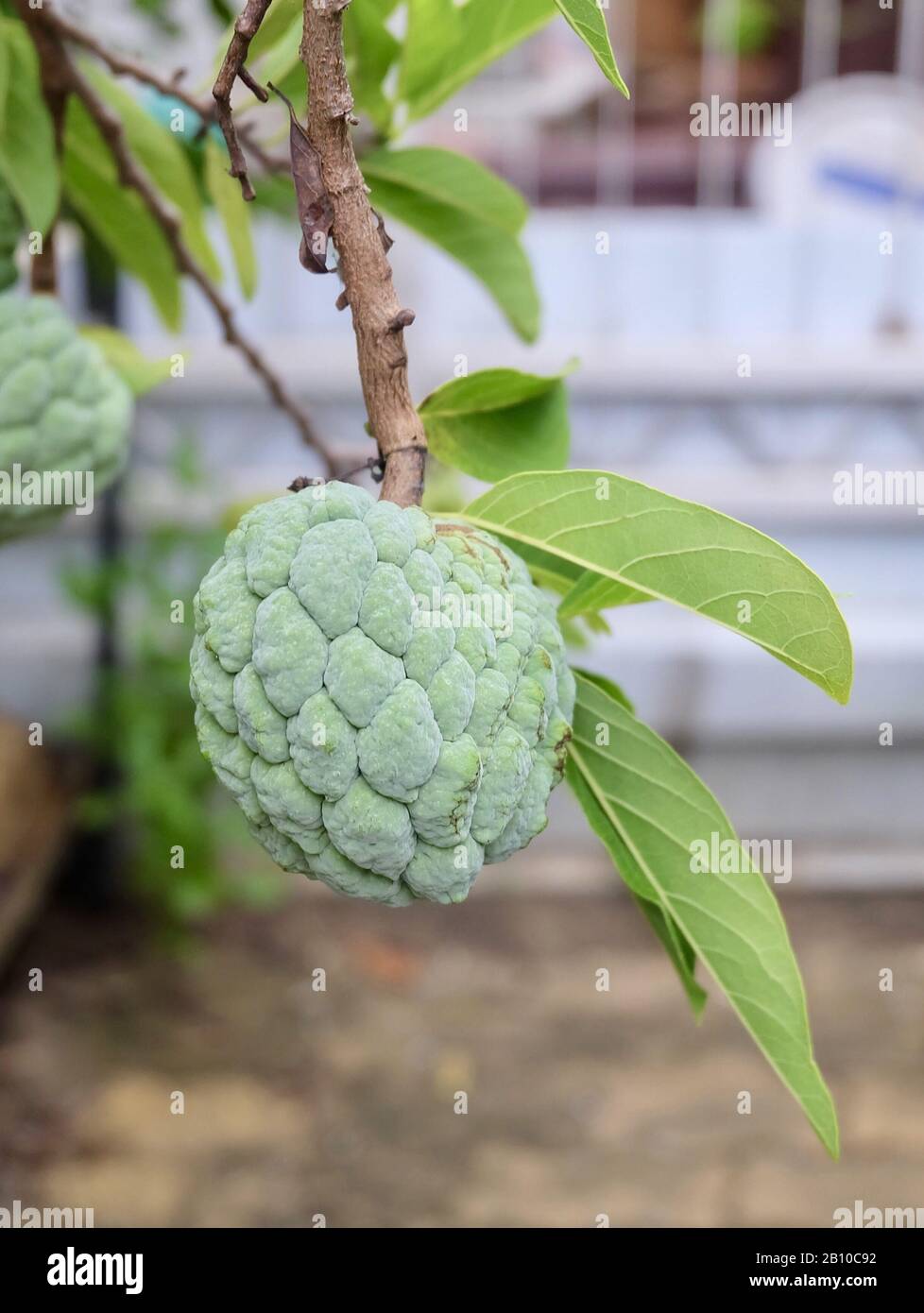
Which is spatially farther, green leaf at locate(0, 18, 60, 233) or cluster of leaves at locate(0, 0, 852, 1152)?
green leaf at locate(0, 18, 60, 233)

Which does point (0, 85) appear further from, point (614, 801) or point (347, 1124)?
point (347, 1124)

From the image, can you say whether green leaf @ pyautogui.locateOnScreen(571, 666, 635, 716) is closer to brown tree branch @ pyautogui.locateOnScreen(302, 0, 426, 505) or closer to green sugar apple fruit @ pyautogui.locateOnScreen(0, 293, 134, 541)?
brown tree branch @ pyautogui.locateOnScreen(302, 0, 426, 505)

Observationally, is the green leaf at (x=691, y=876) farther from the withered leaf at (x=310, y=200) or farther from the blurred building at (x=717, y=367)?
the blurred building at (x=717, y=367)

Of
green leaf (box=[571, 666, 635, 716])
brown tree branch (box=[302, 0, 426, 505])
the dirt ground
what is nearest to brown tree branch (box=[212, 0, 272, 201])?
brown tree branch (box=[302, 0, 426, 505])

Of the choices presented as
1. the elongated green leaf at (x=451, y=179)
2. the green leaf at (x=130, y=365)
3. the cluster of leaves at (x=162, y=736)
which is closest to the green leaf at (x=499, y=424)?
the elongated green leaf at (x=451, y=179)

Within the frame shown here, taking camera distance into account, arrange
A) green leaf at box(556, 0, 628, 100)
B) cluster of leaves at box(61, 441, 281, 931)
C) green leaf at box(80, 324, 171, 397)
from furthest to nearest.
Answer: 1. cluster of leaves at box(61, 441, 281, 931)
2. green leaf at box(80, 324, 171, 397)
3. green leaf at box(556, 0, 628, 100)

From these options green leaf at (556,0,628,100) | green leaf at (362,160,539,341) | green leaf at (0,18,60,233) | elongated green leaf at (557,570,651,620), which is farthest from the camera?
green leaf at (362,160,539,341)

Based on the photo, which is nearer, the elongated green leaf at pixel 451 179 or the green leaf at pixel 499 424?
the green leaf at pixel 499 424
